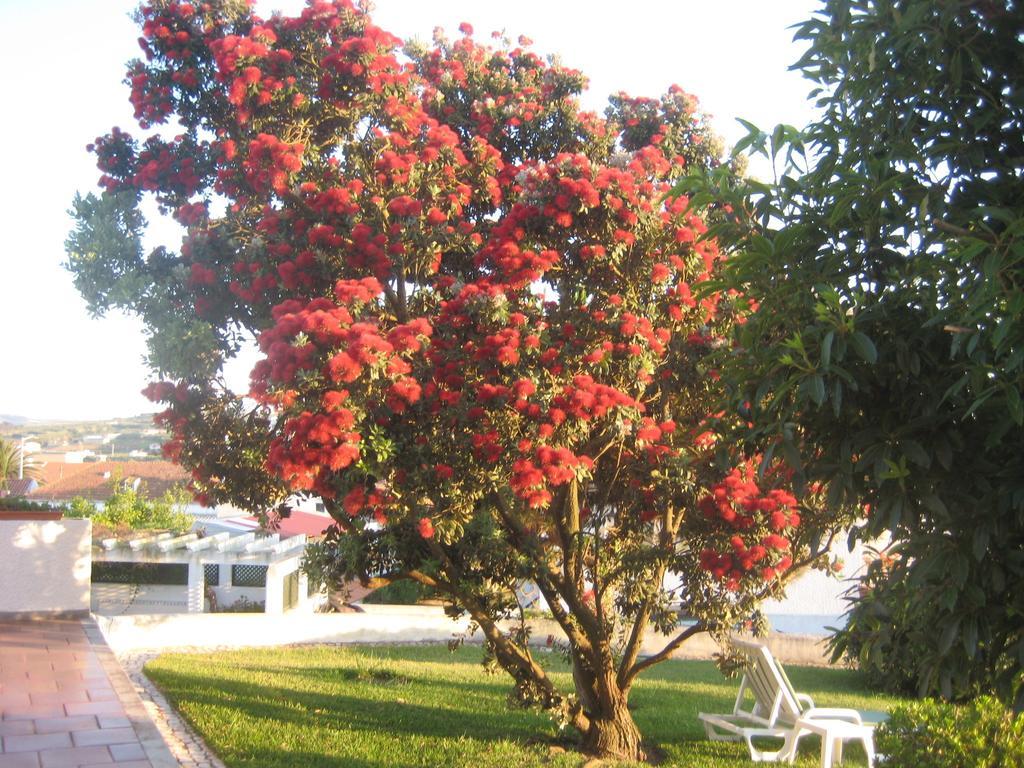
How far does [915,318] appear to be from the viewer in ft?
9.00

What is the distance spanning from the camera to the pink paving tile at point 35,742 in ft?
18.2

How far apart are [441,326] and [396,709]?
14.7 ft

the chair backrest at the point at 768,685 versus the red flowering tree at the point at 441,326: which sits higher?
the red flowering tree at the point at 441,326

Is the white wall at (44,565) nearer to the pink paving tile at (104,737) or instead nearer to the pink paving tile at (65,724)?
the pink paving tile at (65,724)

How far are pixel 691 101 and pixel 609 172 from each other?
79.4 inches

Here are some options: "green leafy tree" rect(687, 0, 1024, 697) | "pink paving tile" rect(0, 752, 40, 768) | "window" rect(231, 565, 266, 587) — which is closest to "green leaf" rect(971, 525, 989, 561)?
"green leafy tree" rect(687, 0, 1024, 697)

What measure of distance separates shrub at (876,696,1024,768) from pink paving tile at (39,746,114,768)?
461 centimetres

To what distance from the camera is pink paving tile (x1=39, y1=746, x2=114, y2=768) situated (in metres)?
5.26

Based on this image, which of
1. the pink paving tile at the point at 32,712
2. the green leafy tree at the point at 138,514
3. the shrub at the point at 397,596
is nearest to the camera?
the pink paving tile at the point at 32,712

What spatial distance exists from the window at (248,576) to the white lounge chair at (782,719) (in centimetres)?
1761

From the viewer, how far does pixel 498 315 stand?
5.88 metres

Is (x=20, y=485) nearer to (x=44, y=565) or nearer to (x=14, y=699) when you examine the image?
(x=44, y=565)

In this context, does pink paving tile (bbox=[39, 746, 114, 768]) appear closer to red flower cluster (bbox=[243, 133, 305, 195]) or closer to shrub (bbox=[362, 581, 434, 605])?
red flower cluster (bbox=[243, 133, 305, 195])

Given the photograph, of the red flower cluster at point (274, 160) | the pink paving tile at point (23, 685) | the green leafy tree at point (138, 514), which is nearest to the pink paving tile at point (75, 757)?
the pink paving tile at point (23, 685)
